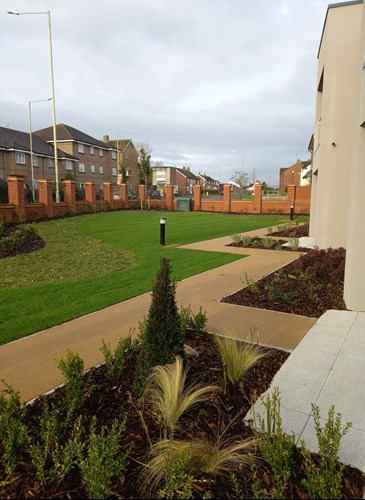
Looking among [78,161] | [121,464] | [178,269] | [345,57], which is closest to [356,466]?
[121,464]

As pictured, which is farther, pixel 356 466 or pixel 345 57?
pixel 345 57

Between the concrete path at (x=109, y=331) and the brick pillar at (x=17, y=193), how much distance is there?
15461 millimetres

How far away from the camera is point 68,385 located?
10.4 ft

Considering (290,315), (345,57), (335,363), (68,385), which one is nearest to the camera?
(68,385)

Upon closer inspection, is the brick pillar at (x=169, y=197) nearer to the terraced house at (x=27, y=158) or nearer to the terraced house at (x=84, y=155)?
the terraced house at (x=27, y=158)

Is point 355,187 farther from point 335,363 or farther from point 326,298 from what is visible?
point 335,363

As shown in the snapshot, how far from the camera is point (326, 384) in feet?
11.7

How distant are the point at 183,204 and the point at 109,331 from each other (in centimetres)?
3203

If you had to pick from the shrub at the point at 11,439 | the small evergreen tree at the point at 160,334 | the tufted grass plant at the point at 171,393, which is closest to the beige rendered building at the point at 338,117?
the small evergreen tree at the point at 160,334

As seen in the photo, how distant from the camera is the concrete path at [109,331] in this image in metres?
3.99

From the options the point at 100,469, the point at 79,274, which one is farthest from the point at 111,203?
the point at 100,469

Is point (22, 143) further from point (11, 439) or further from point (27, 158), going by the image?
point (11, 439)

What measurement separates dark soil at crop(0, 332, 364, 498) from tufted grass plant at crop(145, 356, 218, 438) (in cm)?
8

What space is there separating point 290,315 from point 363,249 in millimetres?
1547
